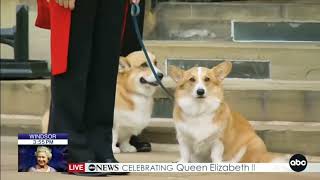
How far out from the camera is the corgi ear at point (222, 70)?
344cm

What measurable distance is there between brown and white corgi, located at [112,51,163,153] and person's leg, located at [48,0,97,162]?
33cm

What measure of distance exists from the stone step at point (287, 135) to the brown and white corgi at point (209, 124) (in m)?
0.11

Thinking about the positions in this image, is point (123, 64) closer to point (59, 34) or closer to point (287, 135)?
point (59, 34)

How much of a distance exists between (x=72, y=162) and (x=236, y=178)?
79 cm

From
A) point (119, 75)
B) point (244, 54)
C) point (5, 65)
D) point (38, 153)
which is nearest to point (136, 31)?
point (119, 75)

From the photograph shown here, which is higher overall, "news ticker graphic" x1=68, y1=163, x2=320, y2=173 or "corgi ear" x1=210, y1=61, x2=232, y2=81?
"corgi ear" x1=210, y1=61, x2=232, y2=81

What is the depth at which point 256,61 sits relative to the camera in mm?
3551

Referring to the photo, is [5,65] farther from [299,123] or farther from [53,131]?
[299,123]

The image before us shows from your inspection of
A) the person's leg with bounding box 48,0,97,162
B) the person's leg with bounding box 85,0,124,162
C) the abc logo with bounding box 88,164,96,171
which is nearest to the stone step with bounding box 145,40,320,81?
the person's leg with bounding box 85,0,124,162

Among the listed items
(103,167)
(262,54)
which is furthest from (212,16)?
(103,167)

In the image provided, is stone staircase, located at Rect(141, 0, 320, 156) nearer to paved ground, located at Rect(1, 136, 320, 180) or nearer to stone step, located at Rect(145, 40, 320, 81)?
stone step, located at Rect(145, 40, 320, 81)

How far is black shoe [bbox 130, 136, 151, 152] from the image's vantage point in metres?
3.88

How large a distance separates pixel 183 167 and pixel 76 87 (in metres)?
0.64

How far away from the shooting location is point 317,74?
3.37 metres
